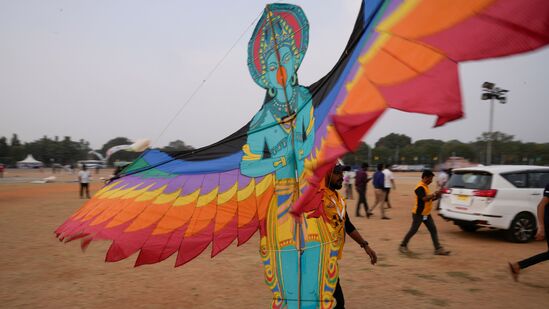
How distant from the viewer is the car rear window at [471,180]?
7.80 m

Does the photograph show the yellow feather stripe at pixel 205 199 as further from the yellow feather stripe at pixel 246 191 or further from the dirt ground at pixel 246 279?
the dirt ground at pixel 246 279

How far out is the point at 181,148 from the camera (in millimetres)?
2820

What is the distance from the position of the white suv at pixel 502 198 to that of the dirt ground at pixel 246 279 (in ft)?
1.40

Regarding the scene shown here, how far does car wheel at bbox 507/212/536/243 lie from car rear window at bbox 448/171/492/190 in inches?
36.7

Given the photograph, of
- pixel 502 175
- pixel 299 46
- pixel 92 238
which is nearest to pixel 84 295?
pixel 92 238

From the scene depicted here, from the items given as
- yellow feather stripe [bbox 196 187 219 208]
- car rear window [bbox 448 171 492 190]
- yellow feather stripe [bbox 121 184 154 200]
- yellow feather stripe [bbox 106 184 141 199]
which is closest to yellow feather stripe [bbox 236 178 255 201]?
yellow feather stripe [bbox 196 187 219 208]

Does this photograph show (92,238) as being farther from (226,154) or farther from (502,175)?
(502,175)

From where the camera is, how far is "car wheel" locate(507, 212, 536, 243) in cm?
750

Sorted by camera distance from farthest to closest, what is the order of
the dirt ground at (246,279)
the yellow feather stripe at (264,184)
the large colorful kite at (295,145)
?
1. the dirt ground at (246,279)
2. the yellow feather stripe at (264,184)
3. the large colorful kite at (295,145)

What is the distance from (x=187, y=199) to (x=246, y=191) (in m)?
0.44

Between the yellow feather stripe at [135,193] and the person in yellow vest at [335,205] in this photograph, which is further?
the person in yellow vest at [335,205]

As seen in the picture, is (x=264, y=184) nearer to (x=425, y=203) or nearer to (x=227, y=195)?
(x=227, y=195)

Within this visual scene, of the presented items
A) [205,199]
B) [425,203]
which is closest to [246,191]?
[205,199]

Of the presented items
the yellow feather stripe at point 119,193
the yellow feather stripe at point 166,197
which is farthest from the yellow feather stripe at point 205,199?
Result: the yellow feather stripe at point 119,193
